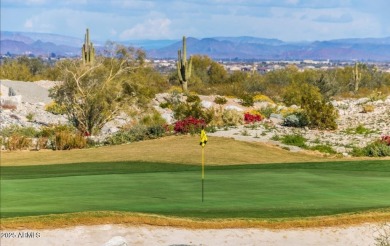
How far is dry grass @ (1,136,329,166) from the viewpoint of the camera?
2442 cm

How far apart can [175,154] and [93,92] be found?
39.3 ft

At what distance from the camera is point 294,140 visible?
29562 millimetres

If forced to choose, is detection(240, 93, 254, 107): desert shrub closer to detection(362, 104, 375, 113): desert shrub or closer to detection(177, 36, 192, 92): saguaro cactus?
detection(177, 36, 192, 92): saguaro cactus

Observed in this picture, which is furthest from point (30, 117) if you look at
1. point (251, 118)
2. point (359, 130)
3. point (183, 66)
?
point (359, 130)

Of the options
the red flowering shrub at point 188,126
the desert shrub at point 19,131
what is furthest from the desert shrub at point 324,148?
the desert shrub at point 19,131

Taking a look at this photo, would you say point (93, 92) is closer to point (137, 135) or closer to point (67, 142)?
point (137, 135)

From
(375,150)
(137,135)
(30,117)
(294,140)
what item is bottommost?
(30,117)

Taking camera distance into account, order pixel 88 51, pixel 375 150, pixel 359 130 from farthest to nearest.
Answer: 1. pixel 88 51
2. pixel 359 130
3. pixel 375 150

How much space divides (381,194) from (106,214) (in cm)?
602

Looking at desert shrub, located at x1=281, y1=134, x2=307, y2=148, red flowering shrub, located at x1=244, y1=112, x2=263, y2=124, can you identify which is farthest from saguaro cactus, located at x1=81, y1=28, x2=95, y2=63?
desert shrub, located at x1=281, y1=134, x2=307, y2=148

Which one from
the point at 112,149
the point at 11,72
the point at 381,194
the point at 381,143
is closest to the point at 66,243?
the point at 381,194

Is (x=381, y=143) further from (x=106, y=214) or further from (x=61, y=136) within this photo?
(x=106, y=214)

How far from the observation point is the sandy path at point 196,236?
1203 centimetres

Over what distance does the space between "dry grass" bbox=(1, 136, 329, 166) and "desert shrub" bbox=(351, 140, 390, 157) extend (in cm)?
155
